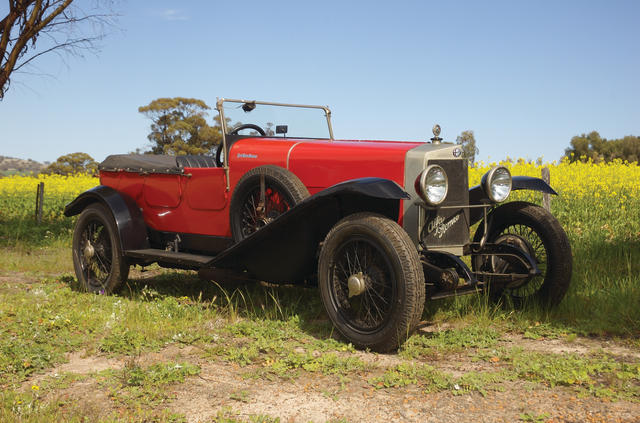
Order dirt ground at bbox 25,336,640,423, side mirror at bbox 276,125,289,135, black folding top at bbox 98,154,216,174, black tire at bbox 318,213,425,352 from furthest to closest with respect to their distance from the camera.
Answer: black folding top at bbox 98,154,216,174 < side mirror at bbox 276,125,289,135 < black tire at bbox 318,213,425,352 < dirt ground at bbox 25,336,640,423

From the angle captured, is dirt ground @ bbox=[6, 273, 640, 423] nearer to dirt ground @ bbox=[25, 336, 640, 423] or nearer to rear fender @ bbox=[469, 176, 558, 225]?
dirt ground @ bbox=[25, 336, 640, 423]

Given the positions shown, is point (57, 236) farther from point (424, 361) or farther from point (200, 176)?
point (424, 361)

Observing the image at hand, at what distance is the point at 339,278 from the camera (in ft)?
14.7

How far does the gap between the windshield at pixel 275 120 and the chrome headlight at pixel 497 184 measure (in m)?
2.17

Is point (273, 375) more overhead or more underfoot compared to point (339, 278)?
more underfoot

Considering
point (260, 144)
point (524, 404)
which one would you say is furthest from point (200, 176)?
point (524, 404)

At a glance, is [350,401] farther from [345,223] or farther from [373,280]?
[345,223]

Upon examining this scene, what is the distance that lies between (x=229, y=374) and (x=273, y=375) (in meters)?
0.29

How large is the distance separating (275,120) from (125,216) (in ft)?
6.25

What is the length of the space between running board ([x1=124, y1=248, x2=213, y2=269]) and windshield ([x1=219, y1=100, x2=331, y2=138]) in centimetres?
129

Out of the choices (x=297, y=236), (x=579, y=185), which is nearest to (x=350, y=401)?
(x=297, y=236)

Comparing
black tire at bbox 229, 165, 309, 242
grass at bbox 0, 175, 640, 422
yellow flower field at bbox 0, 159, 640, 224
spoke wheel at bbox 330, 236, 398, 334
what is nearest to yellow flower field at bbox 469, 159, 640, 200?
yellow flower field at bbox 0, 159, 640, 224

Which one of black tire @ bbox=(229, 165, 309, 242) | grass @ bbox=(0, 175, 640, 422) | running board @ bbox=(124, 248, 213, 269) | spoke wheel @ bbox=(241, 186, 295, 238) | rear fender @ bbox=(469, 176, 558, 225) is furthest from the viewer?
running board @ bbox=(124, 248, 213, 269)

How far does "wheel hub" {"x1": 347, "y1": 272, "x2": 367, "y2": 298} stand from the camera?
4.12m
